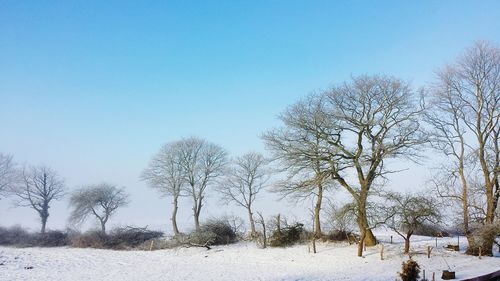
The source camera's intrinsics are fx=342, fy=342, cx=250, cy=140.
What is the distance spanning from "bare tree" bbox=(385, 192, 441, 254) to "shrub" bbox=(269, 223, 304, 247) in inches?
356

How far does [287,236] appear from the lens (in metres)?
28.4

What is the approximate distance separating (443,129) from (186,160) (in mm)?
25980

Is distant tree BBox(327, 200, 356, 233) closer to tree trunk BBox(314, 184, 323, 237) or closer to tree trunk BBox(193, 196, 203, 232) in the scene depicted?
tree trunk BBox(314, 184, 323, 237)

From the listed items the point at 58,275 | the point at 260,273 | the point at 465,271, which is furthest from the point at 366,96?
the point at 58,275

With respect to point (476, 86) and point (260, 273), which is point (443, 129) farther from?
point (260, 273)

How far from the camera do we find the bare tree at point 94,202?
1607 inches

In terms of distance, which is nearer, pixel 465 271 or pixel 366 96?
pixel 465 271

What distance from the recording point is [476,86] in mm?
21281

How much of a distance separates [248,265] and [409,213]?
34.2 ft

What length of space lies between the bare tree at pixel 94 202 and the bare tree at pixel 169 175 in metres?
6.32

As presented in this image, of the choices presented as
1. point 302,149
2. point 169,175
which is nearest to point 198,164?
point 169,175

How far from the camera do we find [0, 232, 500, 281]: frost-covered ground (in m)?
17.0

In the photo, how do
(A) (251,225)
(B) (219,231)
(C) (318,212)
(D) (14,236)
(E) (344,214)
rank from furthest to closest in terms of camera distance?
1. (D) (14,236)
2. (A) (251,225)
3. (B) (219,231)
4. (C) (318,212)
5. (E) (344,214)

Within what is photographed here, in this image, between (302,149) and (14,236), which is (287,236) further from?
(14,236)
